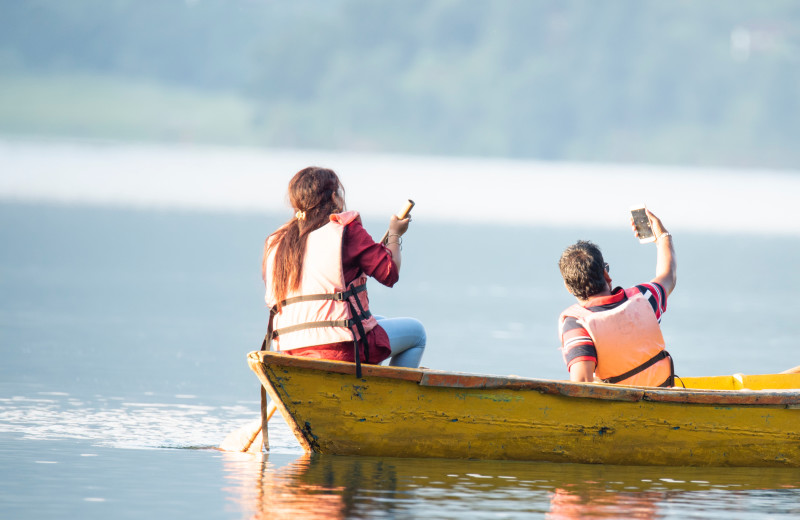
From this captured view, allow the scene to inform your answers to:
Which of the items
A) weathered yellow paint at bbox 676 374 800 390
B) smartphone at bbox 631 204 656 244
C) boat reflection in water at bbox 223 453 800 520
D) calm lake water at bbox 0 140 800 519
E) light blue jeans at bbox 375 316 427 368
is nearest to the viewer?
boat reflection in water at bbox 223 453 800 520

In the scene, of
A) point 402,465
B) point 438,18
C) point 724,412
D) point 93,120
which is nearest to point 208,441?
point 402,465

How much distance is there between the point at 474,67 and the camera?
90312 millimetres

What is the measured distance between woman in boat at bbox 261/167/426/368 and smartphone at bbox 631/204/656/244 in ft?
3.79

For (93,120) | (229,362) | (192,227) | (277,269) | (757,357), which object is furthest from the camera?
(93,120)

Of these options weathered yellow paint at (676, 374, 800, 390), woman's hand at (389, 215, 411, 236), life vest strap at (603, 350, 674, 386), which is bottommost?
life vest strap at (603, 350, 674, 386)

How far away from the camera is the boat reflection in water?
5105 millimetres

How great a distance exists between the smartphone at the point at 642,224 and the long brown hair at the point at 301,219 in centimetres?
141

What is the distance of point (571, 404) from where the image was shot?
5.98 metres

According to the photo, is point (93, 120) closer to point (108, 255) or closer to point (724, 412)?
point (108, 255)

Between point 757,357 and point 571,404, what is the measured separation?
5.22 m

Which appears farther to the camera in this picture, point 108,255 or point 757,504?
point 108,255

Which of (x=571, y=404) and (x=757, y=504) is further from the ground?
(x=571, y=404)

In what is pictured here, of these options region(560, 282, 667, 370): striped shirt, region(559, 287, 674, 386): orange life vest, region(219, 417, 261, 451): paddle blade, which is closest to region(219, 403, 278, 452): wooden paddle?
region(219, 417, 261, 451): paddle blade

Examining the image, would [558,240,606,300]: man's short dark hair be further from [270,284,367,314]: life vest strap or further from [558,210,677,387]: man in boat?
[270,284,367,314]: life vest strap
